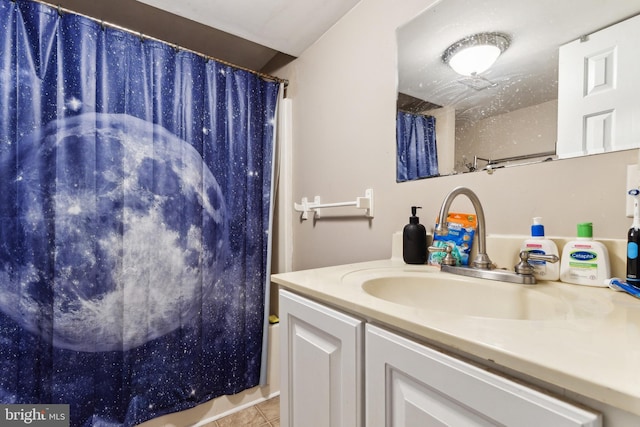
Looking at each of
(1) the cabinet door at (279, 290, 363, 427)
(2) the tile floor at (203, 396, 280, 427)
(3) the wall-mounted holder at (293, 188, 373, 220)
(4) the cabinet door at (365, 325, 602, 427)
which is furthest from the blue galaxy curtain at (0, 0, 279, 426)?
(4) the cabinet door at (365, 325, 602, 427)

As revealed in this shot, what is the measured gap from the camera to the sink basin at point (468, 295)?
2.11 ft

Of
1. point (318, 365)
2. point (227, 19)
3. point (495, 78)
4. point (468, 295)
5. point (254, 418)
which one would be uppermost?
point (227, 19)

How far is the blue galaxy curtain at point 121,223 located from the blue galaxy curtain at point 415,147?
0.86m

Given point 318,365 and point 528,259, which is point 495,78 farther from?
point 318,365

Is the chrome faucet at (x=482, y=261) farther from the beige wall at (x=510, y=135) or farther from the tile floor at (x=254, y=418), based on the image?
the tile floor at (x=254, y=418)

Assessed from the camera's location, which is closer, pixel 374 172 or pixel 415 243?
pixel 415 243

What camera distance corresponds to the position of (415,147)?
1.09m

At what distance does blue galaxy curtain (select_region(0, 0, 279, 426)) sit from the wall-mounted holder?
273 millimetres

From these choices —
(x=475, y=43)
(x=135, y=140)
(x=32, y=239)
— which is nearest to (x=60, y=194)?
(x=32, y=239)

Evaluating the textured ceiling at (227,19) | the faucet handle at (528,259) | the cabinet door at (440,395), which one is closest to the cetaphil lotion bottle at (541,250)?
the faucet handle at (528,259)

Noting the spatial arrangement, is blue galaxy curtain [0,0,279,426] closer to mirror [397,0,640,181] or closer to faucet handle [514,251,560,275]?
mirror [397,0,640,181]

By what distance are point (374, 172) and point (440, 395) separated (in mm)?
938

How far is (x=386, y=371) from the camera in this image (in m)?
0.51

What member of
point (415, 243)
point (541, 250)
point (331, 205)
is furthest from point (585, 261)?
point (331, 205)
